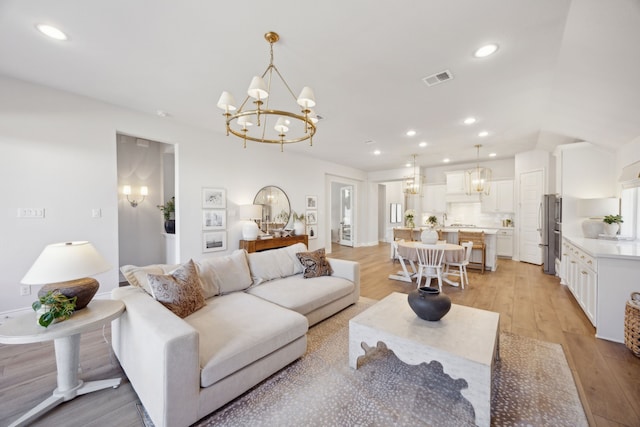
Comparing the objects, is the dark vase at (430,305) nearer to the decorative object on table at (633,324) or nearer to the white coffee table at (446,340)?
the white coffee table at (446,340)

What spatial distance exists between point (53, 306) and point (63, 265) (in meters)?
0.25

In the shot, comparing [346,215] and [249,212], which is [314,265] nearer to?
[249,212]

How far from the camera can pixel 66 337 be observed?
66.4 inches

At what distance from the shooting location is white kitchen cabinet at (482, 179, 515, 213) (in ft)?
22.3

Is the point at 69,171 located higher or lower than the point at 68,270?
higher

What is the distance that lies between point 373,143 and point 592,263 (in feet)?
12.8

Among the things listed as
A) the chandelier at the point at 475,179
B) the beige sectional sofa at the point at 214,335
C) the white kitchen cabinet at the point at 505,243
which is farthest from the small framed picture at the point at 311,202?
the white kitchen cabinet at the point at 505,243

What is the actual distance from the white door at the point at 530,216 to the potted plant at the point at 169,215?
792cm

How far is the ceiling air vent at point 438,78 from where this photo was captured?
2727 millimetres

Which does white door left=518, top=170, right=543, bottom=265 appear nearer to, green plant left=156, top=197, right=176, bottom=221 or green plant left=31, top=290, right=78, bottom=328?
green plant left=31, top=290, right=78, bottom=328

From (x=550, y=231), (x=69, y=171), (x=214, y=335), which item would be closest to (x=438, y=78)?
(x=214, y=335)

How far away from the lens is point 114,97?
3.38 metres

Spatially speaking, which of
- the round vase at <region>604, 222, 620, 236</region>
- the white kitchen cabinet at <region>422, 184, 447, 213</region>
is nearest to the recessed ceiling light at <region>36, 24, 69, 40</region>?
the round vase at <region>604, 222, 620, 236</region>

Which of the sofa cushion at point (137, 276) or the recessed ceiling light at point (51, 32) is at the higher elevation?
the recessed ceiling light at point (51, 32)
